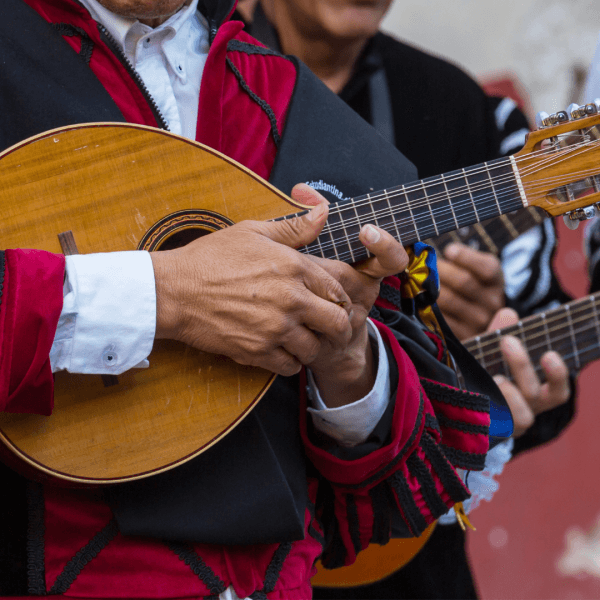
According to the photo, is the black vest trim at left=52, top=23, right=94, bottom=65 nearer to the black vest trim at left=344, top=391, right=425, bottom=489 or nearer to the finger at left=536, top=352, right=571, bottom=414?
the black vest trim at left=344, top=391, right=425, bottom=489

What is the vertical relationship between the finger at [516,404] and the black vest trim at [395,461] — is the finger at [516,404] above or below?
below

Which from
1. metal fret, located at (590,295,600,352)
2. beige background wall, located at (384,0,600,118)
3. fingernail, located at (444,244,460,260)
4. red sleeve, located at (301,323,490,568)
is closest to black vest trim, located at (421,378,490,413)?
red sleeve, located at (301,323,490,568)

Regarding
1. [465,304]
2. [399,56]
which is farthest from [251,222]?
[399,56]

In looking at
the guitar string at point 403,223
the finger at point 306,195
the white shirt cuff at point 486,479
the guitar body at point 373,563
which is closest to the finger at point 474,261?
the white shirt cuff at point 486,479

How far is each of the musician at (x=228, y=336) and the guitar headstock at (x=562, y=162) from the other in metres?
0.21

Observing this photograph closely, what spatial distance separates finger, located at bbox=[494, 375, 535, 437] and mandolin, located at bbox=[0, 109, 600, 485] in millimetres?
889

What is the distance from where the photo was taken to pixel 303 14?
2.11 metres

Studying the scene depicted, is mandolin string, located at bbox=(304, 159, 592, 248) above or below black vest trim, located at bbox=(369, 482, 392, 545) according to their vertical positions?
above

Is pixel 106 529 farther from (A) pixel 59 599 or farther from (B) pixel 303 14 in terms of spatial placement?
(B) pixel 303 14

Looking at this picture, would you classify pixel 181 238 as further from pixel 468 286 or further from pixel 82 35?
pixel 468 286

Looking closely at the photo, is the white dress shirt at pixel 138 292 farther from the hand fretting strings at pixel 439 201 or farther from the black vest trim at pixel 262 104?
the hand fretting strings at pixel 439 201

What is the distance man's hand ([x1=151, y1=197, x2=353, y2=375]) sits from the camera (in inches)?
38.8

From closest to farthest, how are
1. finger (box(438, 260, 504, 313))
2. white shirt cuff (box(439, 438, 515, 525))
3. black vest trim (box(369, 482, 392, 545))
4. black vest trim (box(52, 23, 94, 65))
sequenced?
black vest trim (box(52, 23, 94, 65)) < black vest trim (box(369, 482, 392, 545)) < white shirt cuff (box(439, 438, 515, 525)) < finger (box(438, 260, 504, 313))

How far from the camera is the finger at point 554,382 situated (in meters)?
1.94
